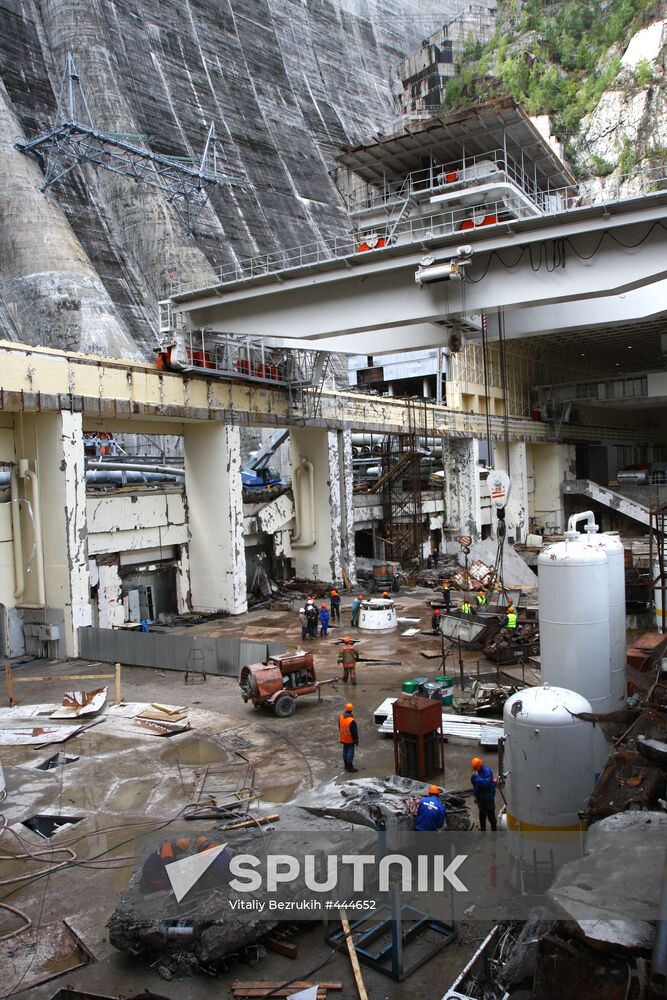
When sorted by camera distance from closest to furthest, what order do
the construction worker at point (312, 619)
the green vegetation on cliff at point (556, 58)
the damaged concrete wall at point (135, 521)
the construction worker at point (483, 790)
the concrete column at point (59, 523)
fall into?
the construction worker at point (483, 790) < the concrete column at point (59, 523) < the construction worker at point (312, 619) < the damaged concrete wall at point (135, 521) < the green vegetation on cliff at point (556, 58)

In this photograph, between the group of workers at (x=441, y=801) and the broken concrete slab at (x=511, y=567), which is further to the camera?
the broken concrete slab at (x=511, y=567)

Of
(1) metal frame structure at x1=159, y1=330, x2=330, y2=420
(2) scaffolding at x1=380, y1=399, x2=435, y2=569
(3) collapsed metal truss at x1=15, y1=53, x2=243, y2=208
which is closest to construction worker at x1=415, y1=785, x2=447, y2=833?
(1) metal frame structure at x1=159, y1=330, x2=330, y2=420

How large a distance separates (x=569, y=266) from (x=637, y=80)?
43612 mm

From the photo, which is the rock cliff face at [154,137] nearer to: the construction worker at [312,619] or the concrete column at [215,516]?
the concrete column at [215,516]

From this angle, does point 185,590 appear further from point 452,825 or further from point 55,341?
point 452,825

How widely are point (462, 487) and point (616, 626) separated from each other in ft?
83.2

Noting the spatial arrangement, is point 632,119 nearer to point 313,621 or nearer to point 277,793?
point 313,621

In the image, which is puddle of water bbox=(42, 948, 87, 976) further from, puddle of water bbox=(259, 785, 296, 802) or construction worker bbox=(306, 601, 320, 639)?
construction worker bbox=(306, 601, 320, 639)

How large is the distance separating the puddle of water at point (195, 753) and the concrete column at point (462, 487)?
25258 mm

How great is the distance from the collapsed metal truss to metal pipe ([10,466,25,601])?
20991 mm

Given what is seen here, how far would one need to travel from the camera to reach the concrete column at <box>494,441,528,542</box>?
40094 mm

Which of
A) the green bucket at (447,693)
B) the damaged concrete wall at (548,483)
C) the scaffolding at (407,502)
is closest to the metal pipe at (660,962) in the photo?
the green bucket at (447,693)

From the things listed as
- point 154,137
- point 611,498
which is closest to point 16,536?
point 154,137

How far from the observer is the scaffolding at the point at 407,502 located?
3228 cm
